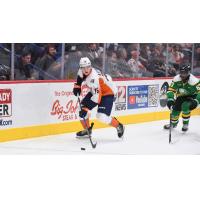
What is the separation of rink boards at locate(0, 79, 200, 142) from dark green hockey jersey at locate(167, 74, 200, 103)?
8cm

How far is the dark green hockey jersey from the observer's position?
487cm

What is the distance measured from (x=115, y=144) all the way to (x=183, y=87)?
931mm

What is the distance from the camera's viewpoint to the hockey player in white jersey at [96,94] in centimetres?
462

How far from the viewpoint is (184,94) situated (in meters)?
4.95

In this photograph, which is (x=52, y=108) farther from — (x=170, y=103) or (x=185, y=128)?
(x=185, y=128)

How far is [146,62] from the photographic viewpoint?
488 centimetres

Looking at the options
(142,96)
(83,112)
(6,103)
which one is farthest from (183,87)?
(6,103)

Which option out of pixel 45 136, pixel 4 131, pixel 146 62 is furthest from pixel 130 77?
pixel 4 131

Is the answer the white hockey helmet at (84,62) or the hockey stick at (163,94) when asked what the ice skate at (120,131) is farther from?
the white hockey helmet at (84,62)

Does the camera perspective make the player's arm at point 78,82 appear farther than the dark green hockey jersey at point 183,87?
No

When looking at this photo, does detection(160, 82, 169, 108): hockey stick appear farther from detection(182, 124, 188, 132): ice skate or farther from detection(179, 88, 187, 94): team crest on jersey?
detection(182, 124, 188, 132): ice skate

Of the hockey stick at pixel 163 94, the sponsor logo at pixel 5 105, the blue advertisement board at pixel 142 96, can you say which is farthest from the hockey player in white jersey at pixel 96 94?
the sponsor logo at pixel 5 105

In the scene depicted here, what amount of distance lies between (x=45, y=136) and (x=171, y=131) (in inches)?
46.1
